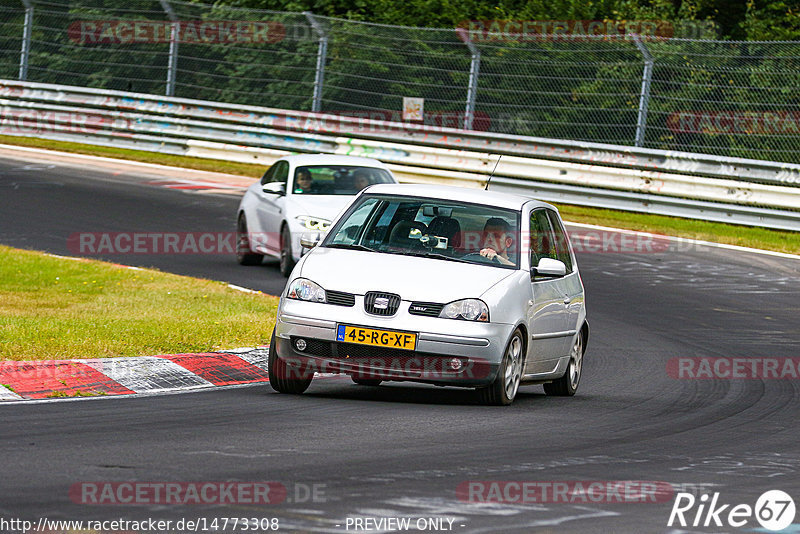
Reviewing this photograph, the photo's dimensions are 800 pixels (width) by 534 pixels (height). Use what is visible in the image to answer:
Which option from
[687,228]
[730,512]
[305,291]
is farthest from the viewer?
[687,228]

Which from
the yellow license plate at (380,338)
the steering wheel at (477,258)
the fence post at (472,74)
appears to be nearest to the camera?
the yellow license plate at (380,338)

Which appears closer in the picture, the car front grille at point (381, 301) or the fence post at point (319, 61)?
the car front grille at point (381, 301)

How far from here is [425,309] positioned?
918 centimetres

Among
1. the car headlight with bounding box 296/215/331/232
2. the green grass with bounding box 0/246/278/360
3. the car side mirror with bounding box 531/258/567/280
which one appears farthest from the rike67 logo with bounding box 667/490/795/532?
the car headlight with bounding box 296/215/331/232

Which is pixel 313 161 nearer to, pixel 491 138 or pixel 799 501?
pixel 491 138

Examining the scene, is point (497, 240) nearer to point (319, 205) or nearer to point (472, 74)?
point (319, 205)

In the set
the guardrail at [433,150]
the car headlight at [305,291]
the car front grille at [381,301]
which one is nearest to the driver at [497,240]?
the car front grille at [381,301]

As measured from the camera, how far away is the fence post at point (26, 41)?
3003 centimetres

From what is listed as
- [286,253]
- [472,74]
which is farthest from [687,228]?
[286,253]

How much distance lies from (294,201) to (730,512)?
11.1 m

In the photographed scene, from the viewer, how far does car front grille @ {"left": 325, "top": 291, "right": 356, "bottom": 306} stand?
30.3ft

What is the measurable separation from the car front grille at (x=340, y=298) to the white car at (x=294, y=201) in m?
7.00

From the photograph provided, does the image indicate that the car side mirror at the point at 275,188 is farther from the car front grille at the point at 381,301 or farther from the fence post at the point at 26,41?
the fence post at the point at 26,41

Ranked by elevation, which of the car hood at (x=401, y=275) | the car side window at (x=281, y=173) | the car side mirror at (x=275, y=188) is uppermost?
the car hood at (x=401, y=275)
